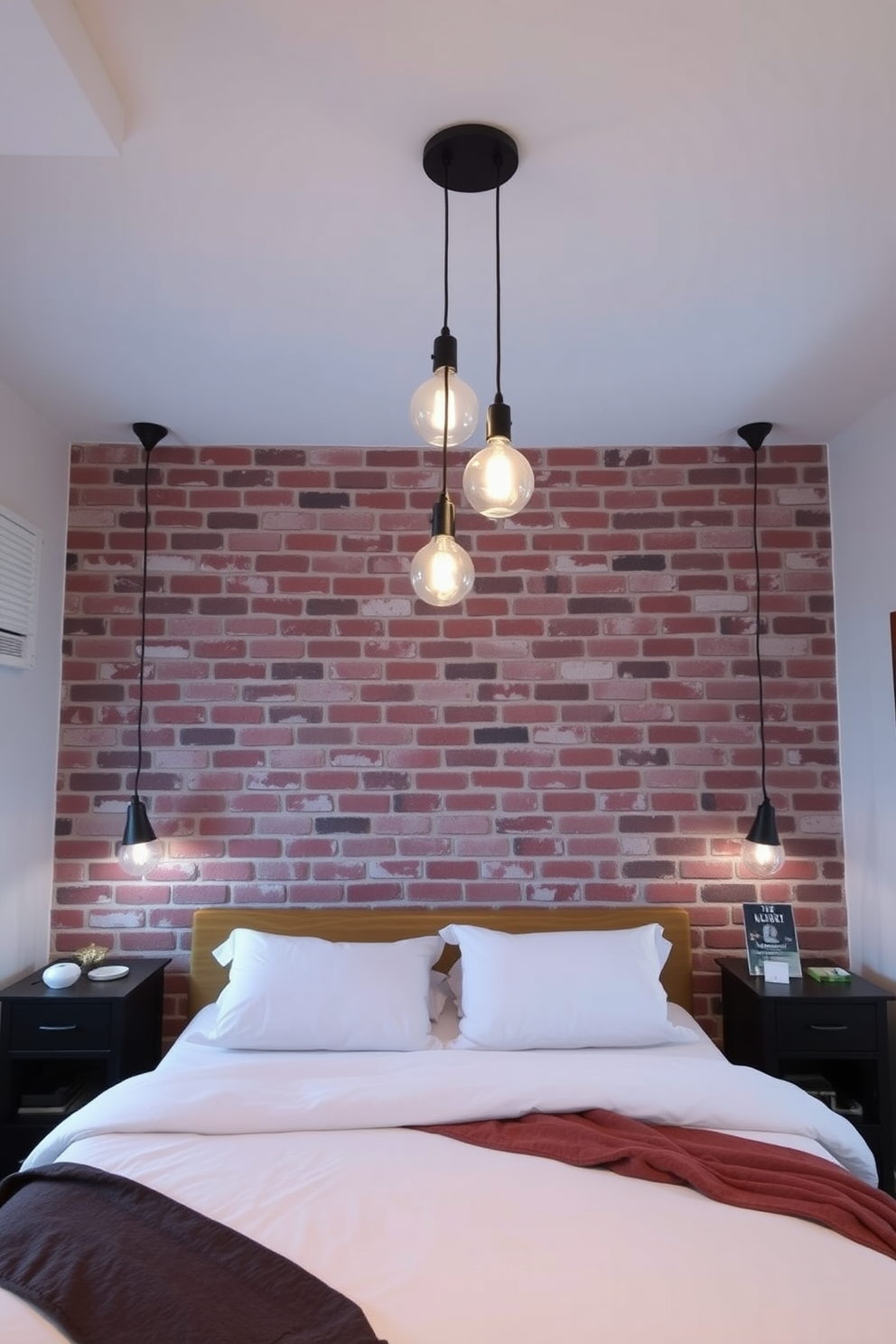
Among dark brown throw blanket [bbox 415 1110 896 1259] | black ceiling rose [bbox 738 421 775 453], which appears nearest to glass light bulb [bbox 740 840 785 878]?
A: dark brown throw blanket [bbox 415 1110 896 1259]

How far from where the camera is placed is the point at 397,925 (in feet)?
9.21

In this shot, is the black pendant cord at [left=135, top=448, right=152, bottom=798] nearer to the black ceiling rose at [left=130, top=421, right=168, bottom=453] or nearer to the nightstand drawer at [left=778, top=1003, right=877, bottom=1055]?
the black ceiling rose at [left=130, top=421, right=168, bottom=453]

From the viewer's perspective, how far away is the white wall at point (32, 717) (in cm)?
257

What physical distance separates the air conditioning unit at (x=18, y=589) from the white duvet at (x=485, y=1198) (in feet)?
4.34

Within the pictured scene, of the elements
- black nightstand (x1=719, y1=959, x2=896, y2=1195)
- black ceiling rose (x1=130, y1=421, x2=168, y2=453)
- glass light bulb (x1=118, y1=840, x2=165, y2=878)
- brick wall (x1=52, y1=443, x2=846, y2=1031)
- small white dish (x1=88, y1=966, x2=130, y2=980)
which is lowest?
black nightstand (x1=719, y1=959, x2=896, y2=1195)

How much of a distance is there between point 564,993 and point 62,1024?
1479 mm

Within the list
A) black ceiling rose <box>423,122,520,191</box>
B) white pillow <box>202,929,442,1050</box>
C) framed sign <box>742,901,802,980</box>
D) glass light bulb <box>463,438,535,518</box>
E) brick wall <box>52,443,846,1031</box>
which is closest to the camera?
glass light bulb <box>463,438,535,518</box>

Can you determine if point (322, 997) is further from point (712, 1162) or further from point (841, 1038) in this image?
point (841, 1038)

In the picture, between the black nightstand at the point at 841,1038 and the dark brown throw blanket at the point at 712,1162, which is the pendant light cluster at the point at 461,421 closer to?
the dark brown throw blanket at the point at 712,1162

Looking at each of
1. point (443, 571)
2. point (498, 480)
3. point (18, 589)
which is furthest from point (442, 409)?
point (18, 589)

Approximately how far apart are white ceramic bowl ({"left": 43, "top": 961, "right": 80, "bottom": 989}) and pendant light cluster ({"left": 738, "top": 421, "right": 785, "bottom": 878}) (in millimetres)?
2207

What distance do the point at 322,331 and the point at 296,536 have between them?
0.95 meters

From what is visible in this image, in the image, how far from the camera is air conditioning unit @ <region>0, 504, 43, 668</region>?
8.23ft

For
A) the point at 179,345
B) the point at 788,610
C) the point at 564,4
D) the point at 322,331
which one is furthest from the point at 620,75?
the point at 788,610
